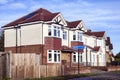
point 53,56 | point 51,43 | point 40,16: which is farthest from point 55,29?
point 53,56

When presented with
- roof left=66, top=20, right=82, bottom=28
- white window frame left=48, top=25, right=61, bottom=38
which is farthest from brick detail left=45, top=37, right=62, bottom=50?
roof left=66, top=20, right=82, bottom=28

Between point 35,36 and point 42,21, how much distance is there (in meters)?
2.65

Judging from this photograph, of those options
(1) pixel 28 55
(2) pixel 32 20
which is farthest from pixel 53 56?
(1) pixel 28 55

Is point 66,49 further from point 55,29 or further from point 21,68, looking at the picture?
point 21,68

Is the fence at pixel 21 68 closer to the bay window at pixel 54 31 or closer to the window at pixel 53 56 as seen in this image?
the window at pixel 53 56

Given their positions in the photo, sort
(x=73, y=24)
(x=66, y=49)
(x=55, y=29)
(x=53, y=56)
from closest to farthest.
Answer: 1. (x=53, y=56)
2. (x=55, y=29)
3. (x=66, y=49)
4. (x=73, y=24)

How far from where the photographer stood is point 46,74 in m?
32.7

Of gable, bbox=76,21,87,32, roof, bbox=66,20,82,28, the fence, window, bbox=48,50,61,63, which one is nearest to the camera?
the fence

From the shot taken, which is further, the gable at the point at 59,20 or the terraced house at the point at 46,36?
the gable at the point at 59,20

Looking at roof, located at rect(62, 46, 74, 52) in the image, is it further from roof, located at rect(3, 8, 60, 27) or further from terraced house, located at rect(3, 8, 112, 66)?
roof, located at rect(3, 8, 60, 27)

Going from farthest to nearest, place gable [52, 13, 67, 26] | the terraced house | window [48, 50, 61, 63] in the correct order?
1. gable [52, 13, 67, 26]
2. window [48, 50, 61, 63]
3. the terraced house

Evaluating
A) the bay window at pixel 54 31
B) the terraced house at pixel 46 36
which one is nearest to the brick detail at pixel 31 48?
the terraced house at pixel 46 36

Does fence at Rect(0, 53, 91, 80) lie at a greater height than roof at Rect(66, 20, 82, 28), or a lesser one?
lesser

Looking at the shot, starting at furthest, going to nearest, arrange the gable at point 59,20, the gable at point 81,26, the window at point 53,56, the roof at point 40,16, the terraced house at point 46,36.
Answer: the gable at point 81,26 < the gable at point 59,20 < the roof at point 40,16 < the window at point 53,56 < the terraced house at point 46,36
